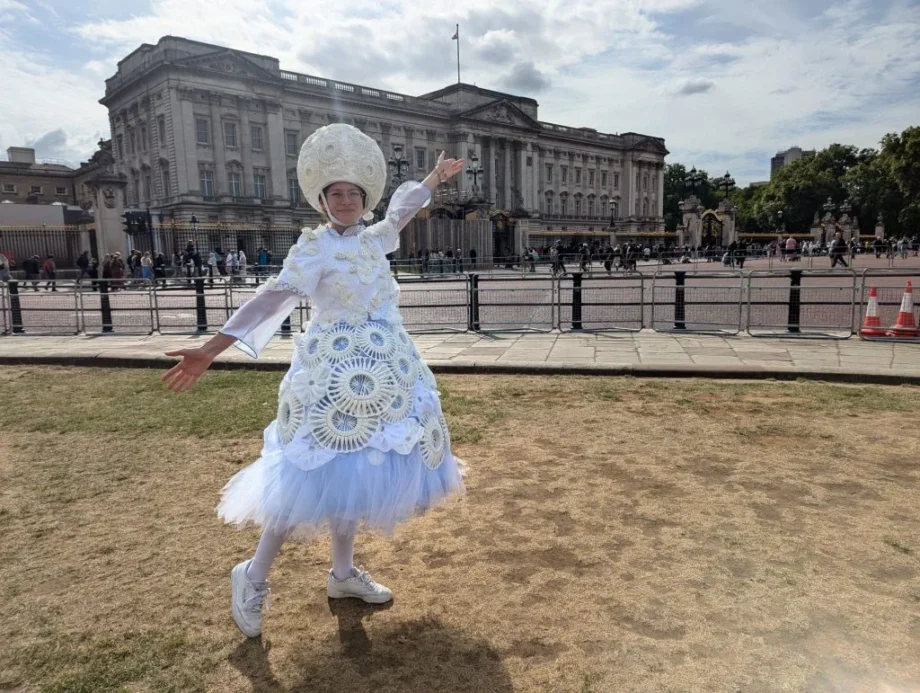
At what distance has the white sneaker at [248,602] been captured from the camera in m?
2.57

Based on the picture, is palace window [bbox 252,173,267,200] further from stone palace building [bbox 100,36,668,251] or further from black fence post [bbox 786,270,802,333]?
black fence post [bbox 786,270,802,333]

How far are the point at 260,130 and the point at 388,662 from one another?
61948 mm

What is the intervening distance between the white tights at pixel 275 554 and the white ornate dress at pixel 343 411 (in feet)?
0.45

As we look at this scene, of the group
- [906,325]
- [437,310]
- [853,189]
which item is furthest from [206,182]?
[853,189]

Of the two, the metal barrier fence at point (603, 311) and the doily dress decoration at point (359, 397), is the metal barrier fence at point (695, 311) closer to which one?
the metal barrier fence at point (603, 311)

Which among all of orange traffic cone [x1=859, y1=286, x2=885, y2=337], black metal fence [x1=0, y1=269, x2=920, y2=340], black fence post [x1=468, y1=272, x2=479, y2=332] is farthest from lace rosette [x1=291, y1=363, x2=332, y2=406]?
orange traffic cone [x1=859, y1=286, x2=885, y2=337]

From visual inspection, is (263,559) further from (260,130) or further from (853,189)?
(853,189)

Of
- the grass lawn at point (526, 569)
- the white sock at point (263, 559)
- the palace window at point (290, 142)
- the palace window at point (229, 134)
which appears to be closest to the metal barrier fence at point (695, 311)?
the grass lawn at point (526, 569)

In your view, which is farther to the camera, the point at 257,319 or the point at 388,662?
the point at 257,319

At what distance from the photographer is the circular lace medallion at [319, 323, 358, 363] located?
251cm

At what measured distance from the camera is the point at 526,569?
3070 mm

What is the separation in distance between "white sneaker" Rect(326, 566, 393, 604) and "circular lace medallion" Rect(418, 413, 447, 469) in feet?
2.21

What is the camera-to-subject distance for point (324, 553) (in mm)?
3328

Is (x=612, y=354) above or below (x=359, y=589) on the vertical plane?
above
